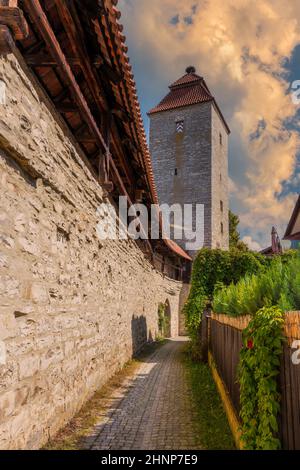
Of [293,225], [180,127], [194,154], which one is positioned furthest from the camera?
A: [180,127]

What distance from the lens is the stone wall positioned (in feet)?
10.2

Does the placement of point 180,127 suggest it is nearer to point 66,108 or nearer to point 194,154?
point 194,154

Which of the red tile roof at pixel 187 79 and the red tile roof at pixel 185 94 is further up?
the red tile roof at pixel 187 79

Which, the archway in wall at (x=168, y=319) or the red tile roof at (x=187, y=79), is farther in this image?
the red tile roof at (x=187, y=79)

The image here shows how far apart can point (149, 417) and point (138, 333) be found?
5.79 m

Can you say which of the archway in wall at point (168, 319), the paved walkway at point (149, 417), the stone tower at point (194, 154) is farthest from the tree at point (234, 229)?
the paved walkway at point (149, 417)

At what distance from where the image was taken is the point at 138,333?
35.4 feet

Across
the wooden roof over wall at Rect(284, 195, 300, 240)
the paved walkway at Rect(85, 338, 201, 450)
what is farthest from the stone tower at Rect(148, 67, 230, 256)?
the paved walkway at Rect(85, 338, 201, 450)

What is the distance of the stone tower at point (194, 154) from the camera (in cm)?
2431

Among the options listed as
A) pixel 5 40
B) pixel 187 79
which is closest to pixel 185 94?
pixel 187 79

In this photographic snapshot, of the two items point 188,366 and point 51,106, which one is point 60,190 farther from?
point 188,366

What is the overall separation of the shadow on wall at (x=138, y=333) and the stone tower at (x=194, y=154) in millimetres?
12426

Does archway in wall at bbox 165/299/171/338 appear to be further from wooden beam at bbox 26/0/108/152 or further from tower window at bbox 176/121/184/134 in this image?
wooden beam at bbox 26/0/108/152

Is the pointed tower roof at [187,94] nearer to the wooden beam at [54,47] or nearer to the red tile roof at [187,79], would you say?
the red tile roof at [187,79]
